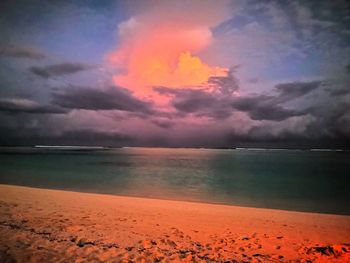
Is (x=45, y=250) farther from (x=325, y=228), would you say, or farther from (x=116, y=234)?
(x=325, y=228)

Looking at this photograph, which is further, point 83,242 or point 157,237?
point 157,237

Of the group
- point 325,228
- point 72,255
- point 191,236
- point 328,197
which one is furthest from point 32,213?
point 328,197

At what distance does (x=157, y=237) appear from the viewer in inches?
391

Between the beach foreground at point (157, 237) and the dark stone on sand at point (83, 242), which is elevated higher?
the dark stone on sand at point (83, 242)

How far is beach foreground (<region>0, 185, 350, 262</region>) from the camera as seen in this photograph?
786 cm

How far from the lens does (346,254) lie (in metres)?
8.61

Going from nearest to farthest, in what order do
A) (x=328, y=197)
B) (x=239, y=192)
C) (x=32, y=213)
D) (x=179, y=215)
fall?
1. (x=32, y=213)
2. (x=179, y=215)
3. (x=328, y=197)
4. (x=239, y=192)

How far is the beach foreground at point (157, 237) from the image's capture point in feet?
25.8

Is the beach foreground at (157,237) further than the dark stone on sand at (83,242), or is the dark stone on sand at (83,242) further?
the dark stone on sand at (83,242)

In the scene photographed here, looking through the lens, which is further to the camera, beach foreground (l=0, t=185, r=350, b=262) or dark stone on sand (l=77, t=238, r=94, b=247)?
dark stone on sand (l=77, t=238, r=94, b=247)

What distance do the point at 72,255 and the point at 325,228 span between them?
11.2 m

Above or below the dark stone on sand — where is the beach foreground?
below

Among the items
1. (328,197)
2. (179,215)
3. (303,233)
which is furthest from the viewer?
(328,197)

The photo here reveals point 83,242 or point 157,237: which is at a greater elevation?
point 83,242
